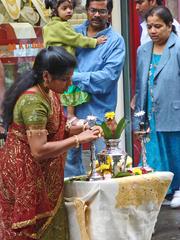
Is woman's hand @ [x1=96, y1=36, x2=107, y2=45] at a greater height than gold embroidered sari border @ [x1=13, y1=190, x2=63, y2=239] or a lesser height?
greater

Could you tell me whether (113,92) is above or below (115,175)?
above

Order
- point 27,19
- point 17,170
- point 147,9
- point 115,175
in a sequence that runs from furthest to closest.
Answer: point 27,19, point 147,9, point 115,175, point 17,170

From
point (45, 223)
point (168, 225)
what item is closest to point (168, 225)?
point (168, 225)

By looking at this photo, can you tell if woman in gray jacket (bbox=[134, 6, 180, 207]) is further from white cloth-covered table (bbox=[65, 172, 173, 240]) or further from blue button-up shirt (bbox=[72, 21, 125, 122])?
white cloth-covered table (bbox=[65, 172, 173, 240])

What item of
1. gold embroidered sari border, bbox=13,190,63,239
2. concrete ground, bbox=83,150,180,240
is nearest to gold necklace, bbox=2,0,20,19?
concrete ground, bbox=83,150,180,240

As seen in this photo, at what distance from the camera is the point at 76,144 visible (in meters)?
3.77

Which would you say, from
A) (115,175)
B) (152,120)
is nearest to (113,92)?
(152,120)

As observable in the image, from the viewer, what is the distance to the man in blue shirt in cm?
525

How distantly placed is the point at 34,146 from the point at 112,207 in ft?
2.03

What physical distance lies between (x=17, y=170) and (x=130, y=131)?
3547mm

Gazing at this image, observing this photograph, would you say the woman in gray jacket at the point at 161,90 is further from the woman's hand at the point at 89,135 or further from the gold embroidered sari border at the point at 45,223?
the gold embroidered sari border at the point at 45,223

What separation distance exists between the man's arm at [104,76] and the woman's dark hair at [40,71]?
142 cm

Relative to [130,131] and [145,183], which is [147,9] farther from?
[145,183]

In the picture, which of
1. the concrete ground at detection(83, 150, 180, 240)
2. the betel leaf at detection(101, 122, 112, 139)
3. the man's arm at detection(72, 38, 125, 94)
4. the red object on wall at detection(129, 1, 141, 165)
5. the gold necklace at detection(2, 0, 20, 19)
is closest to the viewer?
the betel leaf at detection(101, 122, 112, 139)
